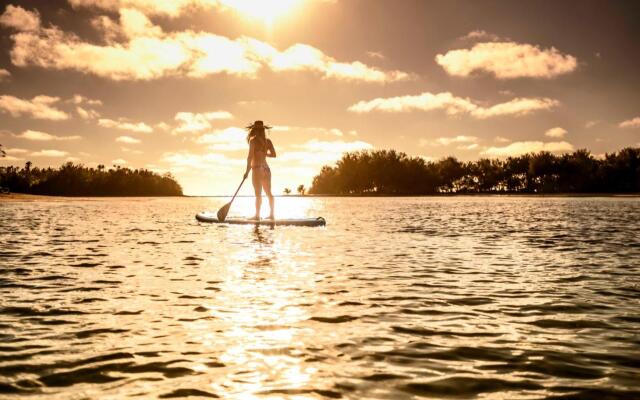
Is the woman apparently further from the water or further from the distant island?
the distant island

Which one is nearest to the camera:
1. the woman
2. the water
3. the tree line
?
the water

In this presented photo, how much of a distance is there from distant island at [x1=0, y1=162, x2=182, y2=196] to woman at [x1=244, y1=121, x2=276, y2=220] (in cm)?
11069

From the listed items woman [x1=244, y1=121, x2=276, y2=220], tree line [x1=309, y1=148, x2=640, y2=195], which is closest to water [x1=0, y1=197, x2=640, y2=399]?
woman [x1=244, y1=121, x2=276, y2=220]

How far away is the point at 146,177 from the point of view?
5507 inches

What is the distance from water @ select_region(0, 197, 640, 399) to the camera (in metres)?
4.14

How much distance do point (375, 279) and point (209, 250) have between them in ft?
19.0

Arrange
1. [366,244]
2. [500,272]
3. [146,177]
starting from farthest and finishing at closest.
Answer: [146,177] < [366,244] < [500,272]

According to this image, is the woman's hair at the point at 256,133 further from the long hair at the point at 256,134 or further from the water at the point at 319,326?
the water at the point at 319,326

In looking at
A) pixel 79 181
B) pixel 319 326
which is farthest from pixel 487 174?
pixel 319 326

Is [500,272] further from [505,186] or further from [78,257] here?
[505,186]

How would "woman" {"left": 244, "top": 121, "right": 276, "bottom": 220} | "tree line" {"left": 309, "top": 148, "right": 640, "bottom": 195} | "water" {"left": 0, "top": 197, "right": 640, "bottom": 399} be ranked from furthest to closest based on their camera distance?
"tree line" {"left": 309, "top": 148, "right": 640, "bottom": 195} → "woman" {"left": 244, "top": 121, "right": 276, "bottom": 220} → "water" {"left": 0, "top": 197, "right": 640, "bottom": 399}

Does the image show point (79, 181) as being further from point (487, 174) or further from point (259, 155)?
point (259, 155)

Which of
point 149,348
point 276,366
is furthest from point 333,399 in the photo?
point 149,348

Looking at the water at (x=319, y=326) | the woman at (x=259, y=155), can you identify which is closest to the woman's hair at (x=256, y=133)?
the woman at (x=259, y=155)
